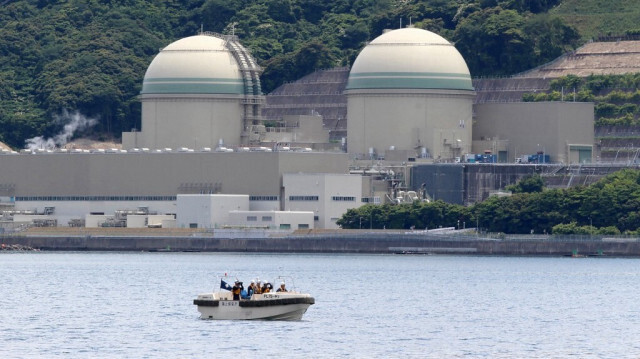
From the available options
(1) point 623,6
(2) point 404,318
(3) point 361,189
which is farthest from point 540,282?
(1) point 623,6

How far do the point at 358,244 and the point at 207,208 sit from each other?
45.4ft

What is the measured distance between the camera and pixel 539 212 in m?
157

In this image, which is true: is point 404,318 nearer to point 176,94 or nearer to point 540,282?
point 540,282

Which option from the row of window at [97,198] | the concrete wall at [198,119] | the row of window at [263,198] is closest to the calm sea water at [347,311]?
the row of window at [263,198]

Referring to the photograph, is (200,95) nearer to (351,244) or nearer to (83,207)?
(83,207)

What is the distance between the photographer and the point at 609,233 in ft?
500

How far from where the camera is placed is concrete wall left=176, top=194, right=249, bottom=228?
16450cm

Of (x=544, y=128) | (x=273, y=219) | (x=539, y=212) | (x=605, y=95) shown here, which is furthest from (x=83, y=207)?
(x=605, y=95)

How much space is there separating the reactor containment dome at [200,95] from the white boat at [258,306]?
83910 mm

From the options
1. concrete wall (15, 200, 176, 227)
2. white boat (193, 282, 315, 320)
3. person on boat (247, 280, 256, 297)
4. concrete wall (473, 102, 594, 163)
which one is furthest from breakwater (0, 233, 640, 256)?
person on boat (247, 280, 256, 297)

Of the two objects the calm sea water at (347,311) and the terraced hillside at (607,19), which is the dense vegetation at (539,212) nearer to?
the calm sea water at (347,311)

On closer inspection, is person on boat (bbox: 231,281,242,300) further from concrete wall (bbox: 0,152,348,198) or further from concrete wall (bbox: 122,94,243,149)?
concrete wall (bbox: 122,94,243,149)

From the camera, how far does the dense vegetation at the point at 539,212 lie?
15500 cm

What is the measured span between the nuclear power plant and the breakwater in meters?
3.59
